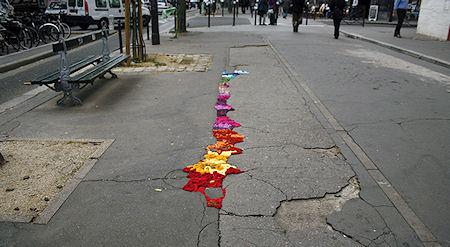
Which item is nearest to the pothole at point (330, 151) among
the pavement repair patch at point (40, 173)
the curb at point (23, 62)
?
the pavement repair patch at point (40, 173)

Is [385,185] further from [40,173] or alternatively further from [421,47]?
Answer: [421,47]

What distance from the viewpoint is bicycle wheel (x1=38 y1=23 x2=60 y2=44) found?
1532 cm

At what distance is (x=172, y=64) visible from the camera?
10664 mm

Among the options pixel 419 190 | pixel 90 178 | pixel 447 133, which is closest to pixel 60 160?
pixel 90 178

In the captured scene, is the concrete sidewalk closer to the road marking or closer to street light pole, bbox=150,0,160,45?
the road marking

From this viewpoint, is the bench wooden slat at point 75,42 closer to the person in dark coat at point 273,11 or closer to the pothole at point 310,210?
the pothole at point 310,210

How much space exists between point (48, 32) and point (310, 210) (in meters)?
15.5

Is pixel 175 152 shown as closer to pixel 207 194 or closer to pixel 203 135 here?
pixel 203 135

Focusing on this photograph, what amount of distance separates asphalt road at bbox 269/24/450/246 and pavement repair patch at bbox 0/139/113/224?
11.0ft

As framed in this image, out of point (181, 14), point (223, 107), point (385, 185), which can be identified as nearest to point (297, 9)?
point (181, 14)

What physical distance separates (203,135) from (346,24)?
22.6 metres

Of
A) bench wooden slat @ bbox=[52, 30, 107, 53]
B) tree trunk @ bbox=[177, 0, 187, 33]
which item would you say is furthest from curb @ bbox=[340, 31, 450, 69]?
bench wooden slat @ bbox=[52, 30, 107, 53]

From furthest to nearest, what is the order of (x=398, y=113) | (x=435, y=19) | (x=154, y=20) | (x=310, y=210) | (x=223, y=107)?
(x=435, y=19) < (x=154, y=20) < (x=223, y=107) < (x=398, y=113) < (x=310, y=210)

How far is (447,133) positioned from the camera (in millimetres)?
5520
